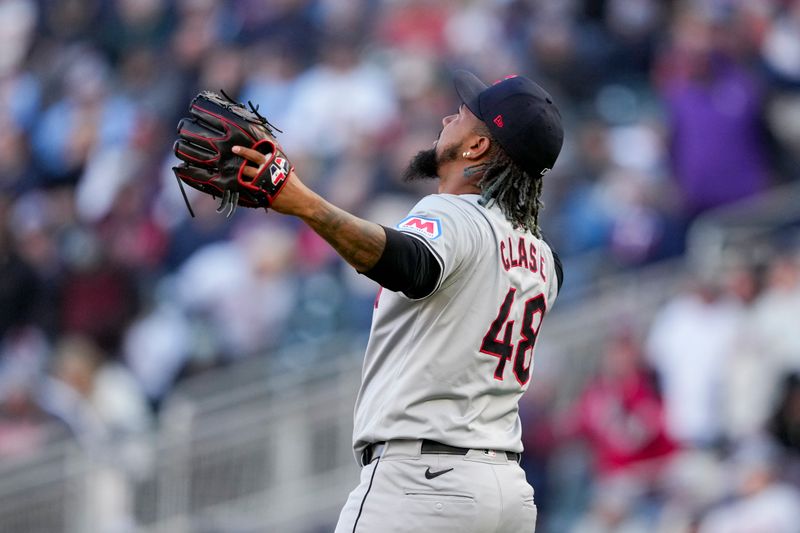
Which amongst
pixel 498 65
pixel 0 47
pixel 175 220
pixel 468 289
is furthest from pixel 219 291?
pixel 468 289

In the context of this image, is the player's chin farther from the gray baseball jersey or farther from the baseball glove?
the baseball glove

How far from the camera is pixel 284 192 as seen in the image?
11.7 feet

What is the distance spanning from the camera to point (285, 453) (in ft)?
31.4

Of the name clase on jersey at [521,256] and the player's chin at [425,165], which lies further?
the player's chin at [425,165]

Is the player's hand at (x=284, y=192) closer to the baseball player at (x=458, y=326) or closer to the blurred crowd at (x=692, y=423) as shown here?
the baseball player at (x=458, y=326)

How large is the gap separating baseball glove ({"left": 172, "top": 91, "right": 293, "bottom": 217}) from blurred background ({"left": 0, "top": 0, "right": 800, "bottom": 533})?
5016 mm

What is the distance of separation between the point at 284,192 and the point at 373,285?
642 cm

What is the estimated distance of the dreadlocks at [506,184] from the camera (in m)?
4.01

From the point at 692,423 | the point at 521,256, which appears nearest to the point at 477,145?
the point at 521,256

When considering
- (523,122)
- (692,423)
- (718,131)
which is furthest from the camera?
(718,131)

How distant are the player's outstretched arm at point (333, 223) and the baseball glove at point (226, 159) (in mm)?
21

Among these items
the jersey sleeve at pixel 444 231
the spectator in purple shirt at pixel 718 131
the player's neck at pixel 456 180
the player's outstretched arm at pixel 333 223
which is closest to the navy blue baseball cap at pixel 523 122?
the player's neck at pixel 456 180

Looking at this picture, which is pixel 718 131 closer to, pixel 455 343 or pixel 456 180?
pixel 456 180

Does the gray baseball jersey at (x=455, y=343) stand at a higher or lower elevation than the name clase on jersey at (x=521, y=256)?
lower
